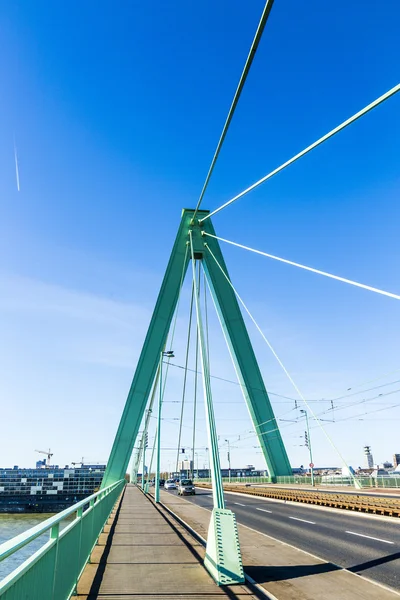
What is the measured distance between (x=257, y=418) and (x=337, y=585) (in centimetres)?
2585

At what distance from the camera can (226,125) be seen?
30.7 feet

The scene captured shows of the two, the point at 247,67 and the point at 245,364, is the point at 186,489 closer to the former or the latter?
the point at 245,364

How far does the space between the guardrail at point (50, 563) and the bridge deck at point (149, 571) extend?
56 cm

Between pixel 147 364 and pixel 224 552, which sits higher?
pixel 147 364

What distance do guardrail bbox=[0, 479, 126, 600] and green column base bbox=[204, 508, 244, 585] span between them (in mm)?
2213

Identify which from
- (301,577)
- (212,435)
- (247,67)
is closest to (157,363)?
(212,435)

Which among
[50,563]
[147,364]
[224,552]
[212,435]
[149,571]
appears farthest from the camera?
[147,364]

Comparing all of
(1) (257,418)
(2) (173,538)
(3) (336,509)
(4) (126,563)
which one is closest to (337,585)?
(4) (126,563)

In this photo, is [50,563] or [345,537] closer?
[50,563]

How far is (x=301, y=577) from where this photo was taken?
714cm

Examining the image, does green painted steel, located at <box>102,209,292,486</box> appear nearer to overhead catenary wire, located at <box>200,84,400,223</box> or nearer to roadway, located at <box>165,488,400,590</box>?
roadway, located at <box>165,488,400,590</box>

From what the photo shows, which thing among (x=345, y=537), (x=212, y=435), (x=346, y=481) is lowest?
(x=345, y=537)

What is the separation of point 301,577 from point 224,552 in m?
1.52

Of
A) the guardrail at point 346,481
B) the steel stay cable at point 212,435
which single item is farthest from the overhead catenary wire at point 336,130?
the guardrail at point 346,481
